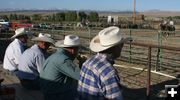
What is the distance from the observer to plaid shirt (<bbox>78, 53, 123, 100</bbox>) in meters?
3.05

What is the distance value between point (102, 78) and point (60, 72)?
1.55 m

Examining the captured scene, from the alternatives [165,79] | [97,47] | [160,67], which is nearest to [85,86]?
[97,47]

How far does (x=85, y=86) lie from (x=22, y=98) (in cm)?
323

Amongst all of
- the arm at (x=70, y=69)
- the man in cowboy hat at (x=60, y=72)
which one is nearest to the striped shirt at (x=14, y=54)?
the man in cowboy hat at (x=60, y=72)

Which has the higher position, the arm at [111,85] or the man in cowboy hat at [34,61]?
the arm at [111,85]

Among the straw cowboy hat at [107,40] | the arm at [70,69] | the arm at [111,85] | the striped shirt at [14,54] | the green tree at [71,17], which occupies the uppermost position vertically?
the straw cowboy hat at [107,40]

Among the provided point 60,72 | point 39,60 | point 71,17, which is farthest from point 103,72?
point 71,17

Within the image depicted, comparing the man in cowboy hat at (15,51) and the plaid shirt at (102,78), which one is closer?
the plaid shirt at (102,78)

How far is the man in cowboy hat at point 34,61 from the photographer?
6.02m

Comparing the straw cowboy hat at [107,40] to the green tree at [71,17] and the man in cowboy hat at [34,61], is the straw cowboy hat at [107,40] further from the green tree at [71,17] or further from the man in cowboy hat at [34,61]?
the green tree at [71,17]

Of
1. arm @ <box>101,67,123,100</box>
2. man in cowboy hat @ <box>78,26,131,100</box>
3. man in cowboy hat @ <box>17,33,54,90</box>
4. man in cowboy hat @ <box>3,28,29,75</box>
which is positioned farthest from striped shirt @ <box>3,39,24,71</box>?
arm @ <box>101,67,123,100</box>

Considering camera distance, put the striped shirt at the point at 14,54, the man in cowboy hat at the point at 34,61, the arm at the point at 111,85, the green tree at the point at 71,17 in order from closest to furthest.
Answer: the arm at the point at 111,85 < the man in cowboy hat at the point at 34,61 < the striped shirt at the point at 14,54 < the green tree at the point at 71,17

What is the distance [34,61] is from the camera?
6.16 metres

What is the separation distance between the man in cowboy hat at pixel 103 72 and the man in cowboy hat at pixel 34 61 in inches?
106
